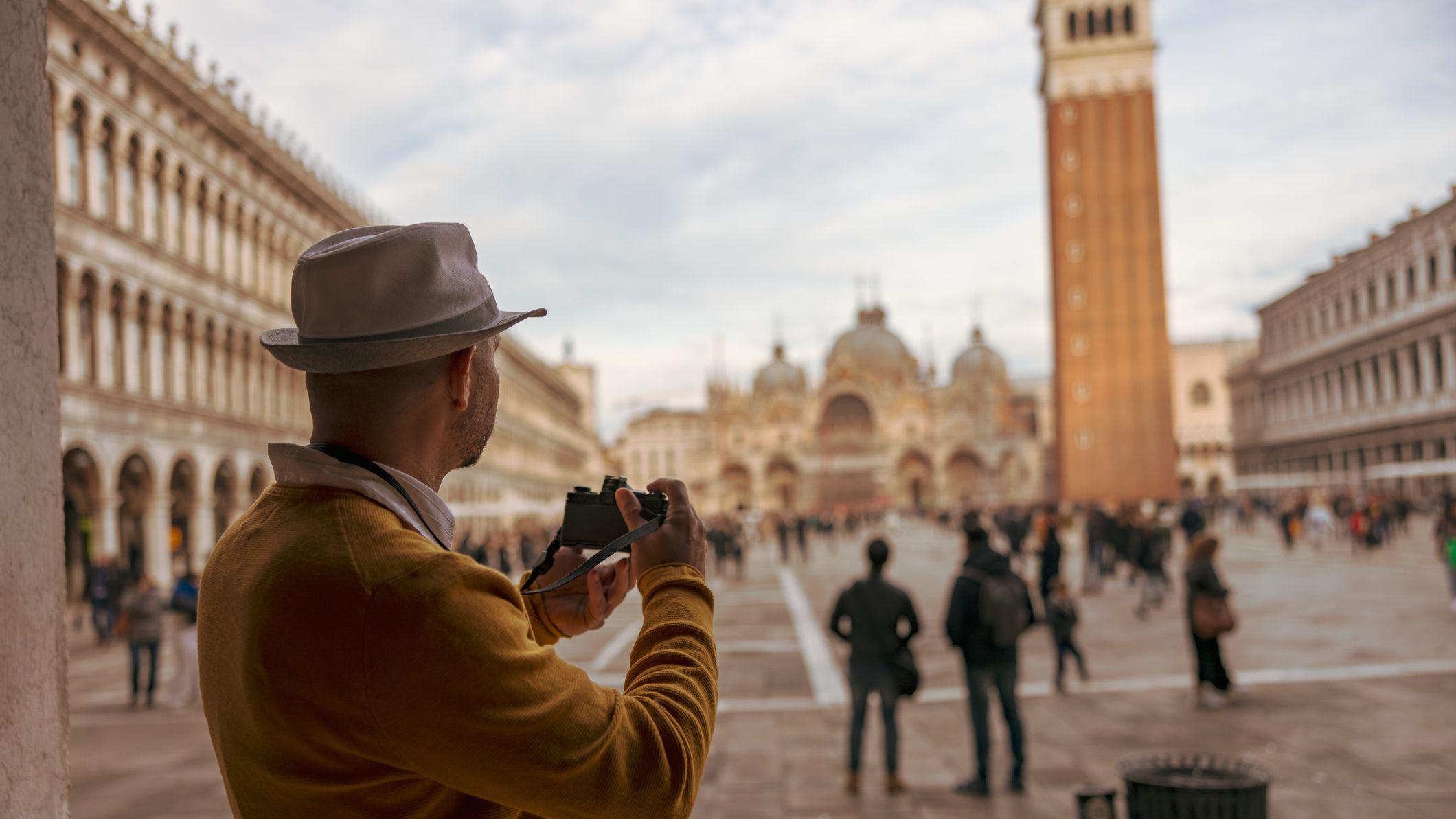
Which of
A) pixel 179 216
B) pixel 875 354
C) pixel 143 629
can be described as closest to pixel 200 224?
pixel 179 216

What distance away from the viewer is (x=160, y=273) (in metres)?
24.1

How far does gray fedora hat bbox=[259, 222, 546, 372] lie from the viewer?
4.64 feet

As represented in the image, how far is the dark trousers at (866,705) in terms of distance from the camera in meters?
7.60

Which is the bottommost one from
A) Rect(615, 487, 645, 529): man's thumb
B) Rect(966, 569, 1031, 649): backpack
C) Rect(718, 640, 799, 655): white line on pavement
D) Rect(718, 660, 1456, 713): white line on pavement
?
Rect(718, 640, 799, 655): white line on pavement

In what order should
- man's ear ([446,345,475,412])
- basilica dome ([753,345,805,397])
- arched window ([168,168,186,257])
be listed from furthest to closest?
basilica dome ([753,345,805,397])
arched window ([168,168,186,257])
man's ear ([446,345,475,412])

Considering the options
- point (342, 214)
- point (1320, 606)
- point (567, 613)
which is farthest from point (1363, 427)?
point (567, 613)

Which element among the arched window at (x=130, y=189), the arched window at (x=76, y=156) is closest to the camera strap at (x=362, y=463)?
the arched window at (x=76, y=156)

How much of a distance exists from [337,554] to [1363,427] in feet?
204

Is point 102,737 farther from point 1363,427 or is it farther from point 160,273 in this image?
point 1363,427

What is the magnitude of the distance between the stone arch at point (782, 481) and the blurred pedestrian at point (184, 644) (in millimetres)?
76050

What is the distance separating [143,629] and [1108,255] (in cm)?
5426

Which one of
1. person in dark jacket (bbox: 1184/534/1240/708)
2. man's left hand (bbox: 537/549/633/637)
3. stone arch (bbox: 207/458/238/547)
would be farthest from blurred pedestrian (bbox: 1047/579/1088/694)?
stone arch (bbox: 207/458/238/547)

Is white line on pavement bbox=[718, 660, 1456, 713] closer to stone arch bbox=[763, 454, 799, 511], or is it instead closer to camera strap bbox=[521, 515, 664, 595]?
camera strap bbox=[521, 515, 664, 595]

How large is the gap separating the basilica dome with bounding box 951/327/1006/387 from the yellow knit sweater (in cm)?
9366
